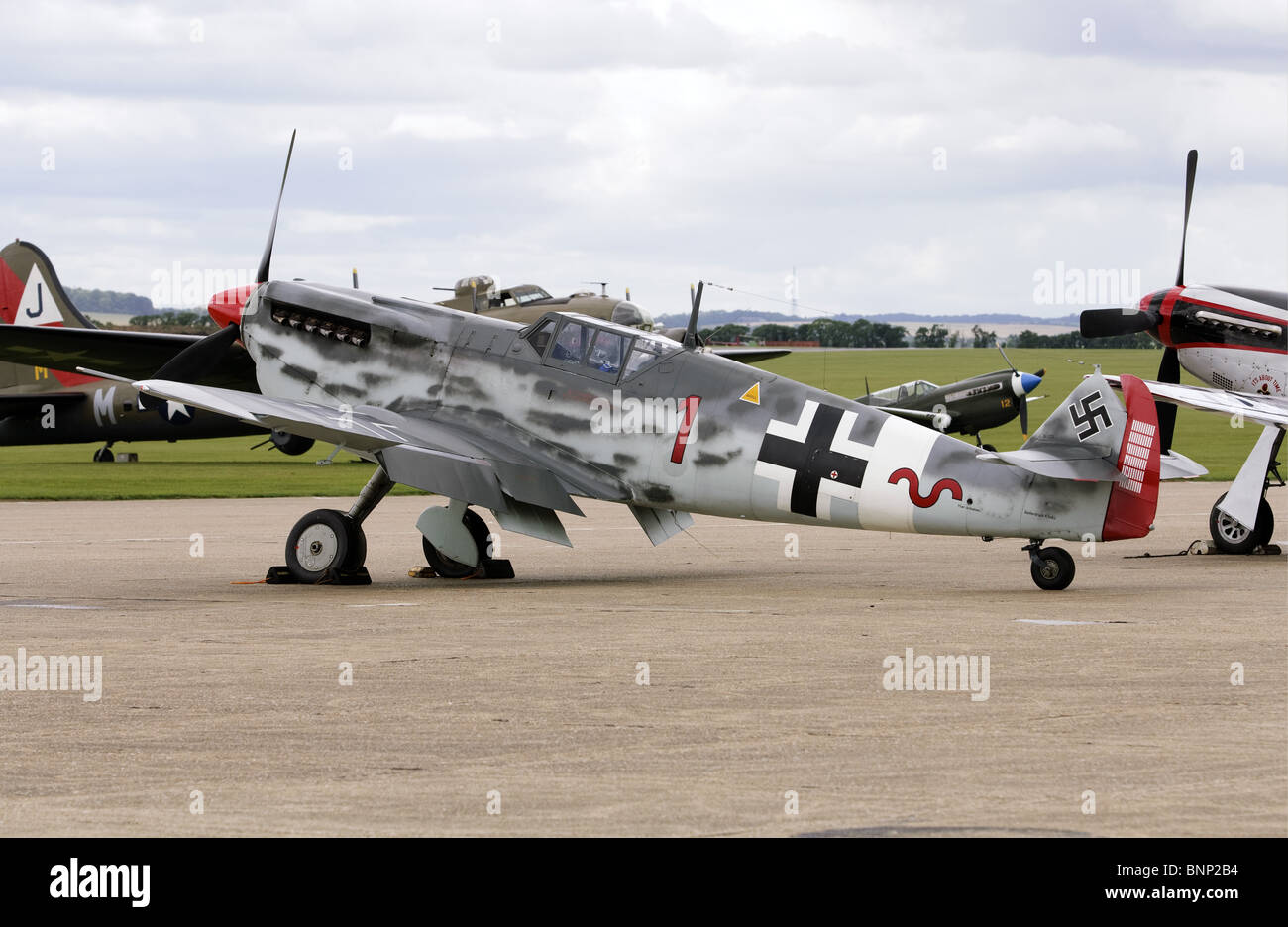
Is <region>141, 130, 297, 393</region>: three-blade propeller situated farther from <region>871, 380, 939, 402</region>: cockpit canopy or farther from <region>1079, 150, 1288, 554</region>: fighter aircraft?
<region>871, 380, 939, 402</region>: cockpit canopy

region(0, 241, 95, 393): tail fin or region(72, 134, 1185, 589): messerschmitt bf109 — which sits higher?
region(0, 241, 95, 393): tail fin

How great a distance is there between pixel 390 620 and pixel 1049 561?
6.05 meters

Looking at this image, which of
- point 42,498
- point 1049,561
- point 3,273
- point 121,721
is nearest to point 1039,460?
point 1049,561

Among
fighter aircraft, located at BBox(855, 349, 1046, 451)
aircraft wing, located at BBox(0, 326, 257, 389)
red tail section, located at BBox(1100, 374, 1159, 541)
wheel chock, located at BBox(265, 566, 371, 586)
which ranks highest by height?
fighter aircraft, located at BBox(855, 349, 1046, 451)

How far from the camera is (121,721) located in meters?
8.69

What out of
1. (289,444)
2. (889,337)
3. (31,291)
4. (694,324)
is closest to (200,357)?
(694,324)

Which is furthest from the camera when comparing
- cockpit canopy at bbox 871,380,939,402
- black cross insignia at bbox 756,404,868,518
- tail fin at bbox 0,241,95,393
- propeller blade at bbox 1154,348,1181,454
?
cockpit canopy at bbox 871,380,939,402

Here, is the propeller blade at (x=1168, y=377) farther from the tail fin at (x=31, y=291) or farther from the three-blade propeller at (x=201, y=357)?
the tail fin at (x=31, y=291)

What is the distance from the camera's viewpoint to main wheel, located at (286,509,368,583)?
16297 millimetres

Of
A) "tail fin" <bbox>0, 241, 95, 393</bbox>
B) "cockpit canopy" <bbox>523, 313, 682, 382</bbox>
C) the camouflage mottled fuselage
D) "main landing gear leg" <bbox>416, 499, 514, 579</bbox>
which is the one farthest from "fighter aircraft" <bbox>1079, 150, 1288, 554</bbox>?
"tail fin" <bbox>0, 241, 95, 393</bbox>

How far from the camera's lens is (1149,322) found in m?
20.1

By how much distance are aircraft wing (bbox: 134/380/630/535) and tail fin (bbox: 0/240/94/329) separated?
2695 centimetres

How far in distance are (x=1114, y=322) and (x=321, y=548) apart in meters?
10.4
